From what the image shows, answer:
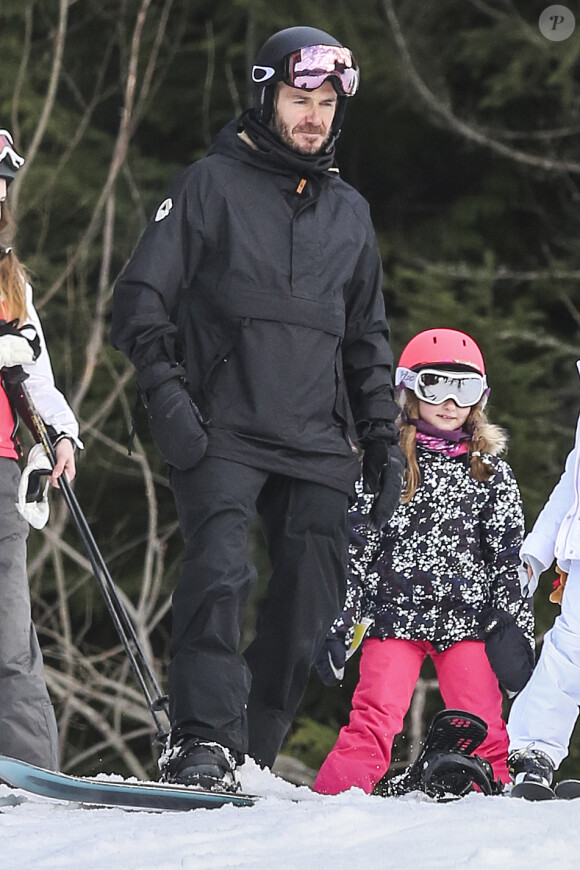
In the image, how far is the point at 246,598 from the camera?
4590 mm

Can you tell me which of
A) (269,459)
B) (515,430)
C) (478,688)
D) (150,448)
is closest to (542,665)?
(478,688)

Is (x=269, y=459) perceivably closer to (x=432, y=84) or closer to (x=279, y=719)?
(x=279, y=719)

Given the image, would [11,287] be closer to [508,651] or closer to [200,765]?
[200,765]

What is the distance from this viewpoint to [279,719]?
4.85 meters

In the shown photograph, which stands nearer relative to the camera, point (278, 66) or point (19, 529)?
point (19, 529)

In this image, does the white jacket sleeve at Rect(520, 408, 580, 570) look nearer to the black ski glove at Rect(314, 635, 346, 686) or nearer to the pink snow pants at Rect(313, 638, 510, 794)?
the pink snow pants at Rect(313, 638, 510, 794)

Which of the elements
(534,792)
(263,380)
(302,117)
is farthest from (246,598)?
(302,117)

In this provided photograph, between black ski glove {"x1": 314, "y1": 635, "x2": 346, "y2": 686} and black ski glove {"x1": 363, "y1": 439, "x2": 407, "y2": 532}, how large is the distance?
0.44 metres

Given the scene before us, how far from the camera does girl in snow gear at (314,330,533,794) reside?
17.3ft

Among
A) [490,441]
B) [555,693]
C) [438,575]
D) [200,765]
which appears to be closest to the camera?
[200,765]

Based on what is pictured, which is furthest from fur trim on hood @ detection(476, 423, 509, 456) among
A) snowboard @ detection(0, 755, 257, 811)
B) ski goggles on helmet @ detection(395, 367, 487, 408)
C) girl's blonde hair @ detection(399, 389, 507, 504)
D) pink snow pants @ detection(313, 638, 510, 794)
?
snowboard @ detection(0, 755, 257, 811)

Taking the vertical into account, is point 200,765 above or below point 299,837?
below

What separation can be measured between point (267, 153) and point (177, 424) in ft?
3.01

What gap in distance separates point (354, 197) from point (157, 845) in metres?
2.38
